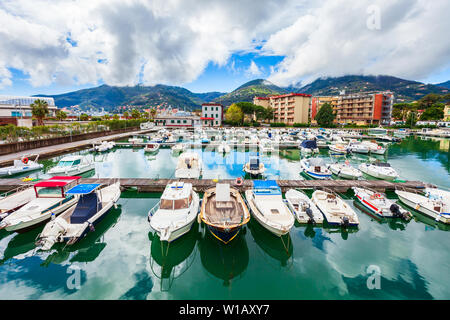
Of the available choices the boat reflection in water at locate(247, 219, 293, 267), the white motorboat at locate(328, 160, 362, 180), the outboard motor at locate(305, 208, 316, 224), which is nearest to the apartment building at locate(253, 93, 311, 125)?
the white motorboat at locate(328, 160, 362, 180)

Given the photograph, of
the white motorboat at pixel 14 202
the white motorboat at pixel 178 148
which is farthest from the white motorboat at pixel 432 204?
the white motorboat at pixel 178 148

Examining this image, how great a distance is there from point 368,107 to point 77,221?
124 metres

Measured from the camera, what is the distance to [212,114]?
100688 mm

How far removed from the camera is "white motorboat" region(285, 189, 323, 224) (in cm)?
1452

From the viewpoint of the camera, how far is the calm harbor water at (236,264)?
9133 millimetres

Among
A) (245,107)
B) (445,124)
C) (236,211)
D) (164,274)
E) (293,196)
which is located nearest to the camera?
(164,274)

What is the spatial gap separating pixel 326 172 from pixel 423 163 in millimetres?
23884

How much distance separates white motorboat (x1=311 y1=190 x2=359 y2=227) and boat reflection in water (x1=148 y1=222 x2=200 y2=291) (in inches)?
375

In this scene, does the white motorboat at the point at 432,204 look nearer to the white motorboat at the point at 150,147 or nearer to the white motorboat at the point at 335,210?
the white motorboat at the point at 335,210

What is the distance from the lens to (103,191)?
17.4 m

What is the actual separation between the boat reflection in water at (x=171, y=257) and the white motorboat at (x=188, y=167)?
942cm
